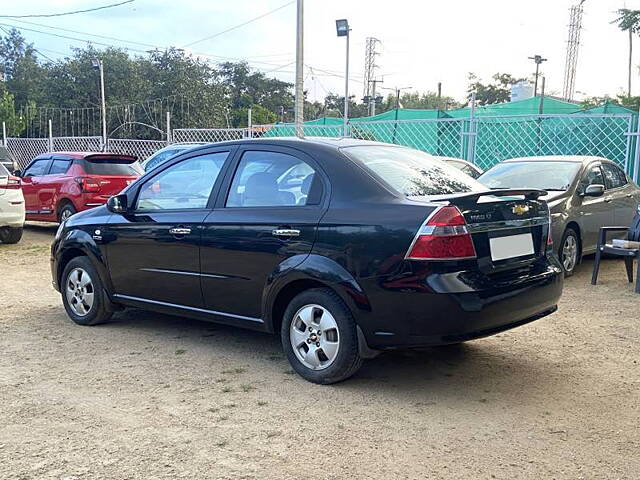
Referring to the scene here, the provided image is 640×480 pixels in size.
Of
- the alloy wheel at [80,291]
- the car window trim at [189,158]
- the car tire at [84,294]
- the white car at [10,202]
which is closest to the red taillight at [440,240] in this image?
the car window trim at [189,158]

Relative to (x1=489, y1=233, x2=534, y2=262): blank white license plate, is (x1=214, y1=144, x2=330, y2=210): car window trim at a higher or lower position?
higher

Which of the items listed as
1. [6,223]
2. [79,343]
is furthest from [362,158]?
[6,223]

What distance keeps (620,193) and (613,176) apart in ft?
0.81

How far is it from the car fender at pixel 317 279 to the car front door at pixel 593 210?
5068 mm

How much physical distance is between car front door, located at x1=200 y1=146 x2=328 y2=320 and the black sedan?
10 millimetres

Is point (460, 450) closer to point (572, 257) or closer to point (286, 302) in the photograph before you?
point (286, 302)

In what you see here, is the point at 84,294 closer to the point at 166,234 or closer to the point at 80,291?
the point at 80,291

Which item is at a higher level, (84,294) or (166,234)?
(166,234)

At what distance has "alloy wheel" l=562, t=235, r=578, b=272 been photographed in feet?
26.2

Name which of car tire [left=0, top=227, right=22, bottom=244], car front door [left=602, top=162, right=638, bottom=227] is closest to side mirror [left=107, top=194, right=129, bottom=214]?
car front door [left=602, top=162, right=638, bottom=227]

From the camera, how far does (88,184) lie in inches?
462

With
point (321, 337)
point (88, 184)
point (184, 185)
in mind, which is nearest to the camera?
point (321, 337)

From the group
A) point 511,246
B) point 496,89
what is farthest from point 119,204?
point 496,89

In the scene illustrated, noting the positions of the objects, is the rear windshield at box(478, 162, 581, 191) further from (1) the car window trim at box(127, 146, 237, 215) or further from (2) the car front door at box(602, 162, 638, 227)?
(1) the car window trim at box(127, 146, 237, 215)
